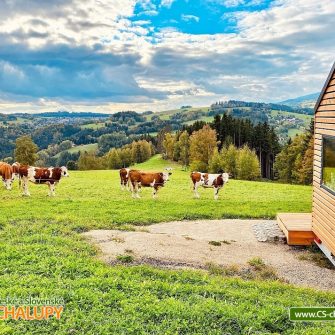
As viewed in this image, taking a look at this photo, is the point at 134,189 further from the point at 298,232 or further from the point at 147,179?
the point at 298,232

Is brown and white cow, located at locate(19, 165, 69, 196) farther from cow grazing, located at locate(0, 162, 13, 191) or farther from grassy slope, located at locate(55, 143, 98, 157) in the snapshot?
grassy slope, located at locate(55, 143, 98, 157)

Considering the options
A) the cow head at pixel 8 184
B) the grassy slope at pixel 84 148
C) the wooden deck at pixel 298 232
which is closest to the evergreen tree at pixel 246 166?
the cow head at pixel 8 184

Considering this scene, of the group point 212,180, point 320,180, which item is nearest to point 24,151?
point 212,180

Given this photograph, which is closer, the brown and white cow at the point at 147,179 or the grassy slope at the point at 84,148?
the brown and white cow at the point at 147,179

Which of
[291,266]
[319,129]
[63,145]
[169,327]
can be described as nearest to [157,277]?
[169,327]

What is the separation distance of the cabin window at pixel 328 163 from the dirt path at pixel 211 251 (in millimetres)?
2810

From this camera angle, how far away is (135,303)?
673 cm

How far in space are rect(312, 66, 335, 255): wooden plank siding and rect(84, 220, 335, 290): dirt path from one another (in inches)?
47.4

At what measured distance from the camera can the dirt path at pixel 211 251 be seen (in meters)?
10.3

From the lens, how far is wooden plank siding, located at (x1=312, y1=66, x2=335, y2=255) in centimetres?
1148

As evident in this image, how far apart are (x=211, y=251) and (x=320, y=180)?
201 inches

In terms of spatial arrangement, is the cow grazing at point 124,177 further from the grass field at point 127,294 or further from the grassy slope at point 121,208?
the grass field at point 127,294

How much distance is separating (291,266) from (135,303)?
6314 millimetres

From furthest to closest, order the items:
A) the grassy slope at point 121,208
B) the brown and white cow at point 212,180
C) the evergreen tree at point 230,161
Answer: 1. the evergreen tree at point 230,161
2. the brown and white cow at point 212,180
3. the grassy slope at point 121,208
